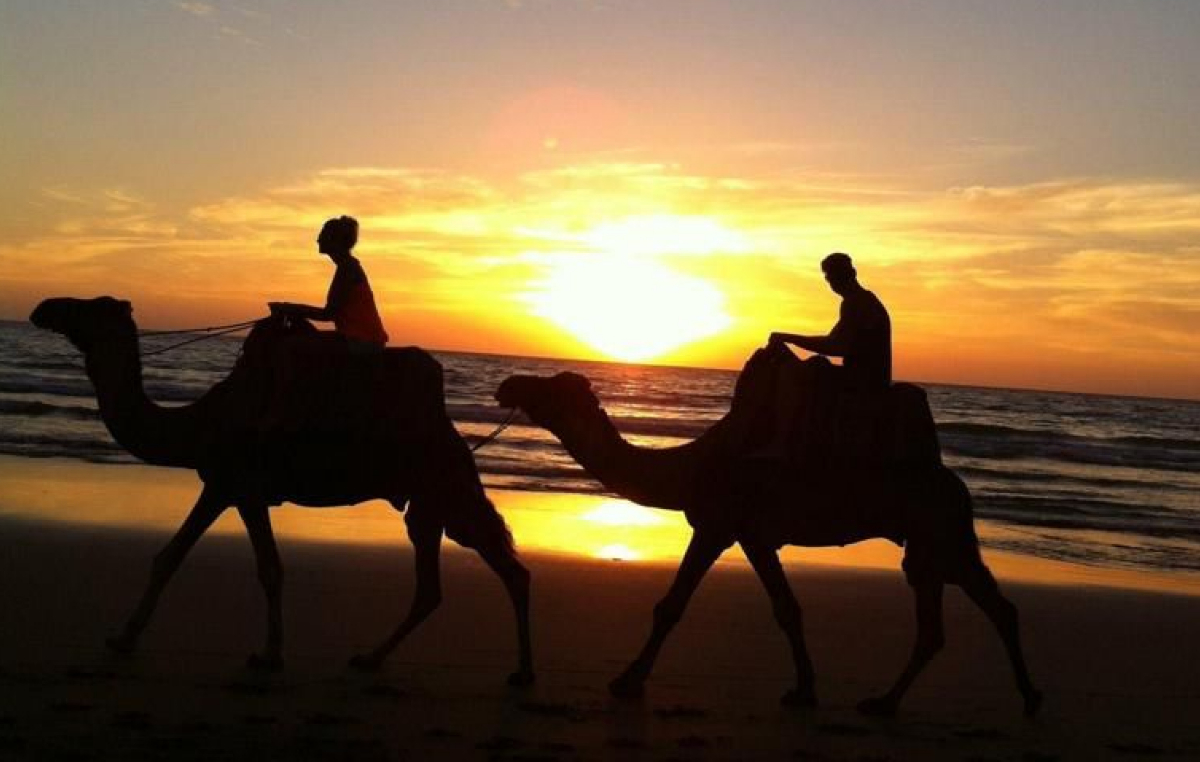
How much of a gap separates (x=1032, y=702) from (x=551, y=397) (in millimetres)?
3648

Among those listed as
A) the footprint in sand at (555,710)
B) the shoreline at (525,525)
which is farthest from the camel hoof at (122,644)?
the shoreline at (525,525)

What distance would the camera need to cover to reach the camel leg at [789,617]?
8609 millimetres

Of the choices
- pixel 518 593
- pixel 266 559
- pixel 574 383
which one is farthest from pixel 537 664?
pixel 574 383

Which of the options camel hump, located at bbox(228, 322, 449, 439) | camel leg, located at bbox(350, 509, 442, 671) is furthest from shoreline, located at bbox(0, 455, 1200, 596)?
camel hump, located at bbox(228, 322, 449, 439)

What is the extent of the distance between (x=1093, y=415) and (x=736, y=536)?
84.1 metres

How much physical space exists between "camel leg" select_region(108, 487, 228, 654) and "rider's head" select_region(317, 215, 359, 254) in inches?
70.1

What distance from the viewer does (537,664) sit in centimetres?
948

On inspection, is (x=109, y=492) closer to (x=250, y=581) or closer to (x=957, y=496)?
(x=250, y=581)

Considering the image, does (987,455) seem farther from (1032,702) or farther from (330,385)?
(330,385)

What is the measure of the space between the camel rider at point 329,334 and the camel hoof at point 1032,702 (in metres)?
4.79

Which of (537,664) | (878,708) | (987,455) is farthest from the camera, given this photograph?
(987,455)

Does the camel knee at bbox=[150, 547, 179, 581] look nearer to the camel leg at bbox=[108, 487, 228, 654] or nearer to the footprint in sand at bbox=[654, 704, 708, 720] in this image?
the camel leg at bbox=[108, 487, 228, 654]

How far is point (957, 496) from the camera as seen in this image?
28.4 feet

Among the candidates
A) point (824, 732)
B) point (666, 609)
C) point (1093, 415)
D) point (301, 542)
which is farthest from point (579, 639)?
point (1093, 415)
